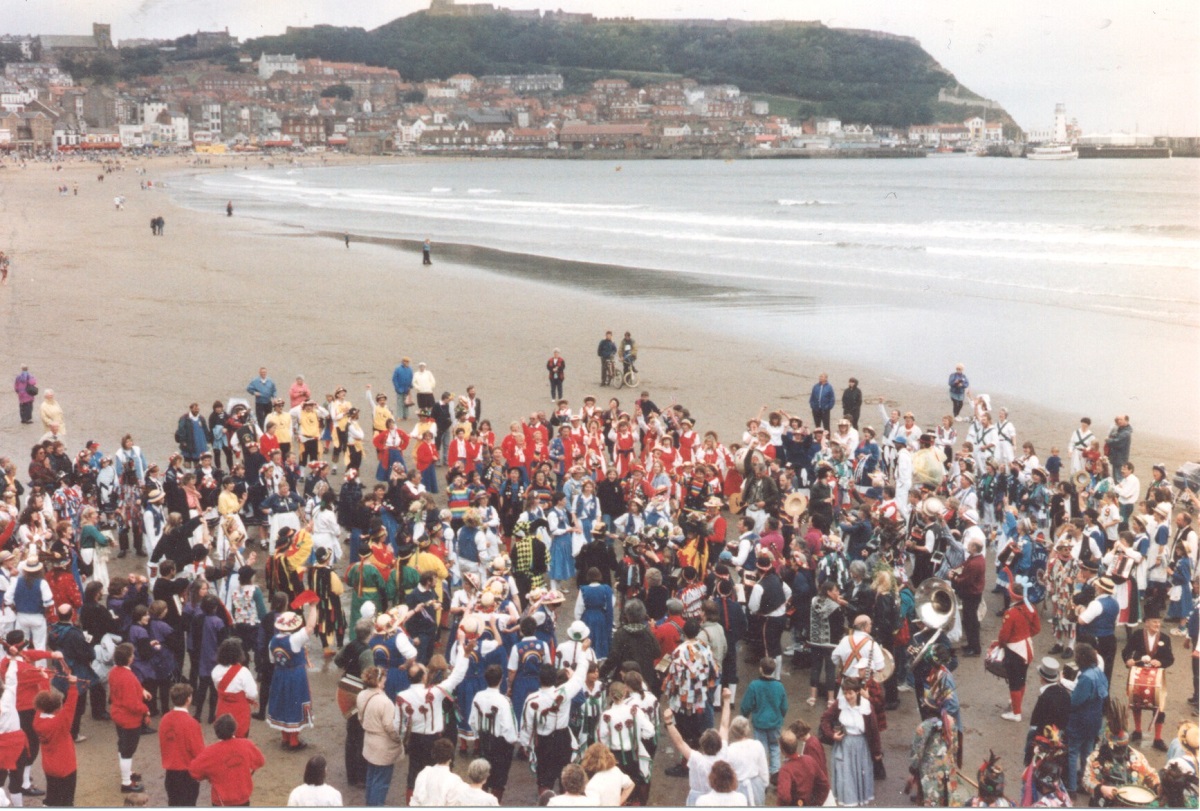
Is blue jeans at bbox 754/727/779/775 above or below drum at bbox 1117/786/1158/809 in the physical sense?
below

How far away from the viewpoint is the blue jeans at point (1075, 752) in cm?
799

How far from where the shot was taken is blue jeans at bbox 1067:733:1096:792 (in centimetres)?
799

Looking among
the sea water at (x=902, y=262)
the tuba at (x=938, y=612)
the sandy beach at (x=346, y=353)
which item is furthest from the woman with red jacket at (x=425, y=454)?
the sea water at (x=902, y=262)

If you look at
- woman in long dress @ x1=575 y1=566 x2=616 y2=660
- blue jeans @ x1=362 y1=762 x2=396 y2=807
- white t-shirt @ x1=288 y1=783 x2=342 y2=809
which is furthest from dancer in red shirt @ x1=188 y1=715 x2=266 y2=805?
woman in long dress @ x1=575 y1=566 x2=616 y2=660

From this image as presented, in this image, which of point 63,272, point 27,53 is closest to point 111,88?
point 27,53

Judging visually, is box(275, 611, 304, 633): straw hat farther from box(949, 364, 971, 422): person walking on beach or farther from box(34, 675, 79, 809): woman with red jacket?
box(949, 364, 971, 422): person walking on beach

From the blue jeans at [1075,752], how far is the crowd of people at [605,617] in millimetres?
30

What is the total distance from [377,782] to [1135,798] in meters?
5.44

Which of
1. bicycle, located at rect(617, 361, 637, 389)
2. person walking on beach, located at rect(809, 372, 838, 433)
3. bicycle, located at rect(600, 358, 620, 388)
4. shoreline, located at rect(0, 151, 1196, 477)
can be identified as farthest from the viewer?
bicycle, located at rect(600, 358, 620, 388)

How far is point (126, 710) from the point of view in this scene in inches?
314

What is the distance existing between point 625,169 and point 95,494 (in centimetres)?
17740

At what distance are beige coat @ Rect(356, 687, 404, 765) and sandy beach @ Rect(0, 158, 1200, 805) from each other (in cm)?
78

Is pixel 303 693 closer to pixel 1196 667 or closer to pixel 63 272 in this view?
pixel 1196 667

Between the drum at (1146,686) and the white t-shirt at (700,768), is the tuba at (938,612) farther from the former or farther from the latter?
the white t-shirt at (700,768)
